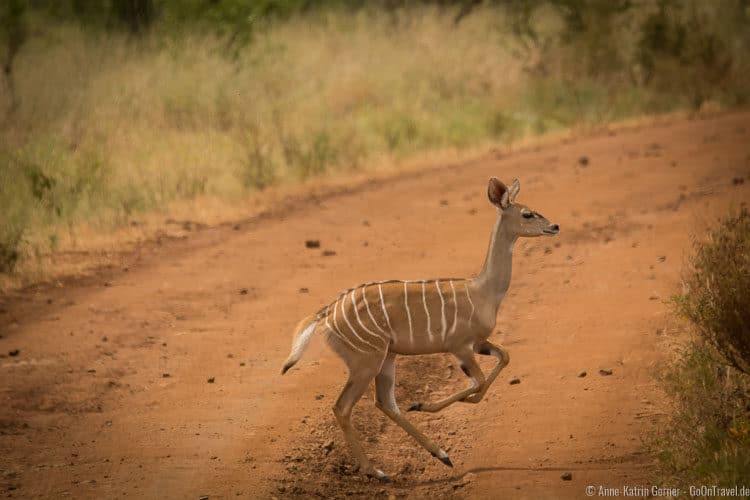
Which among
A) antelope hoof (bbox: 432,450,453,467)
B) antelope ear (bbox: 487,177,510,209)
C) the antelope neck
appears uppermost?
antelope ear (bbox: 487,177,510,209)

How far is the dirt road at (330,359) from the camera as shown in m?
6.68

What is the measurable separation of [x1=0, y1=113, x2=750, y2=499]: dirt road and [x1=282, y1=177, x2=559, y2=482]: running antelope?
41 cm

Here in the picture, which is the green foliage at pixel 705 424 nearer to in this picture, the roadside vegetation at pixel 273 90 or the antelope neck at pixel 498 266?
the antelope neck at pixel 498 266

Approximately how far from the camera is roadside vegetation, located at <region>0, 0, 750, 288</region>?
13.6 m

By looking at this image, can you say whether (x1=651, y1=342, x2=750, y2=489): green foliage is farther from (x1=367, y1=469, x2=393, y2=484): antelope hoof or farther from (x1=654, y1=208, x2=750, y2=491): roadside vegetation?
(x1=367, y1=469, x2=393, y2=484): antelope hoof

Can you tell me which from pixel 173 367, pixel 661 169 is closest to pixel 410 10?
pixel 661 169

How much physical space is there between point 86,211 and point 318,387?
5.69 meters

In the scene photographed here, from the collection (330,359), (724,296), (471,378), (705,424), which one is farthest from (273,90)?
(705,424)

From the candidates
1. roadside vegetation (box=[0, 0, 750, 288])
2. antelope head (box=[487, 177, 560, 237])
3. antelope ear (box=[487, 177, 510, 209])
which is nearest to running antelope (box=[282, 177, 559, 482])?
antelope head (box=[487, 177, 560, 237])

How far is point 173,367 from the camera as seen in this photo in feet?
27.7

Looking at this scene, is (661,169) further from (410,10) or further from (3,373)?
(410,10)

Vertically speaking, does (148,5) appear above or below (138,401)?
above

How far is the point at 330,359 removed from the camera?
27.6 feet

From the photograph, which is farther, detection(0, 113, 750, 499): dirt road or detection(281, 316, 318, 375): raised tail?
detection(0, 113, 750, 499): dirt road
